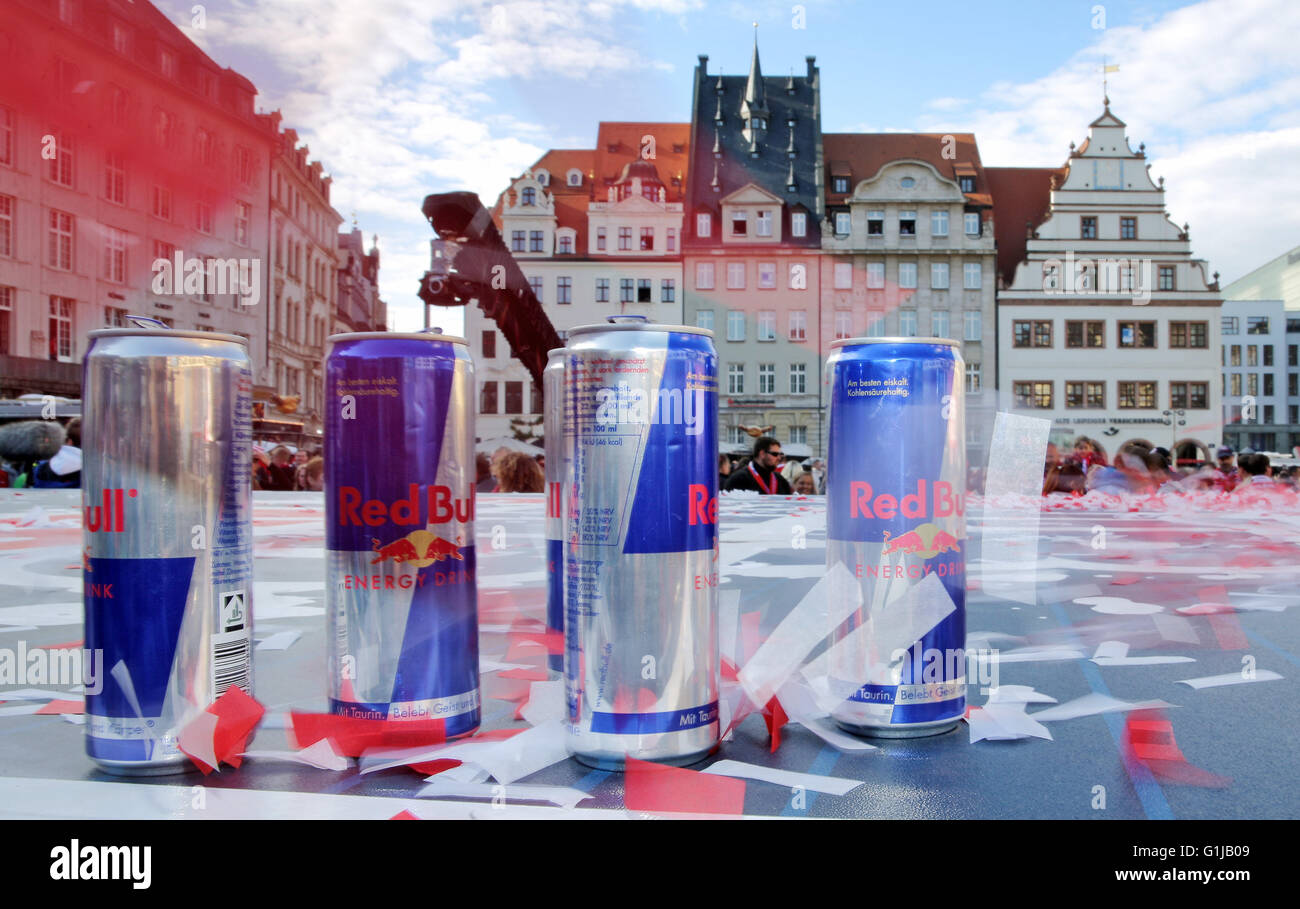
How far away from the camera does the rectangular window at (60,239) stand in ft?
49.9

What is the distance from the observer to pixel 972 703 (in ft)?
6.15

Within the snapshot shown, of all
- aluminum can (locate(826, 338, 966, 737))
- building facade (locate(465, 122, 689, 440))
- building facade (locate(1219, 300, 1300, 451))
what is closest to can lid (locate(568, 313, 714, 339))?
aluminum can (locate(826, 338, 966, 737))

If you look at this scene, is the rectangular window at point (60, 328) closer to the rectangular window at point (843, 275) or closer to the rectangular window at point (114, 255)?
the rectangular window at point (114, 255)

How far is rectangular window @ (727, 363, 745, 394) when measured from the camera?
34.7m

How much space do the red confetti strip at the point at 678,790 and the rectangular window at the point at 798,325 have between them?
3405 cm

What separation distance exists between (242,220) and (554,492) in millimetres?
10545

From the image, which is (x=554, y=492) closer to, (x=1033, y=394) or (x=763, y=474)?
(x=763, y=474)

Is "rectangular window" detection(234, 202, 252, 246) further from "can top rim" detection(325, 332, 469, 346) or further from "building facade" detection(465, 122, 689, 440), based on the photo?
"building facade" detection(465, 122, 689, 440)

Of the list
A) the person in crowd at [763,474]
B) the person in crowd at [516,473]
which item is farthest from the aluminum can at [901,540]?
the person in crowd at [763,474]

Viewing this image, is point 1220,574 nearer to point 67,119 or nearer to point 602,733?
point 602,733

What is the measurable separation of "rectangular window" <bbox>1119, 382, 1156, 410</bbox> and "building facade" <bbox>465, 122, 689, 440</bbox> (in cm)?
1750

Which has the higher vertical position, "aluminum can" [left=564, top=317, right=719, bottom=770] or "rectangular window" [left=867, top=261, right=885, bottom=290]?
"rectangular window" [left=867, top=261, right=885, bottom=290]

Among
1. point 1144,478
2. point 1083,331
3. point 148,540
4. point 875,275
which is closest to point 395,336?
point 148,540
